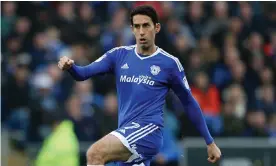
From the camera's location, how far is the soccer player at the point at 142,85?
8.82 m

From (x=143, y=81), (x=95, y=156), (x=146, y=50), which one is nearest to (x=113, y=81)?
(x=146, y=50)

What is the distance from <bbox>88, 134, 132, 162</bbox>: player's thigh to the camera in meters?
8.41

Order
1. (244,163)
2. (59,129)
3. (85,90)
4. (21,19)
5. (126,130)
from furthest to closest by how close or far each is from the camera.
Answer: (21,19)
(85,90)
(244,163)
(59,129)
(126,130)

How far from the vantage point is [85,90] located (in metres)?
16.2

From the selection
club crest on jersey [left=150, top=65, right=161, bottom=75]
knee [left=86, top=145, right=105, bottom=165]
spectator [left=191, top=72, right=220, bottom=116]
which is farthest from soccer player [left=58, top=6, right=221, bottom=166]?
spectator [left=191, top=72, right=220, bottom=116]

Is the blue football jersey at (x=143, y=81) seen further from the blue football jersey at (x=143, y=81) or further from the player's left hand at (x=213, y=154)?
the player's left hand at (x=213, y=154)

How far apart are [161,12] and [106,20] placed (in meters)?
1.09

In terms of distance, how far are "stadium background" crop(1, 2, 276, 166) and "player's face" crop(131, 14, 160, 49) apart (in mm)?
4982

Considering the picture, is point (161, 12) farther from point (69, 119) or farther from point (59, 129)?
point (59, 129)

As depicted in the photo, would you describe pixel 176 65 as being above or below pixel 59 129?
above

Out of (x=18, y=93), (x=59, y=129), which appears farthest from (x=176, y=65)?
(x=18, y=93)

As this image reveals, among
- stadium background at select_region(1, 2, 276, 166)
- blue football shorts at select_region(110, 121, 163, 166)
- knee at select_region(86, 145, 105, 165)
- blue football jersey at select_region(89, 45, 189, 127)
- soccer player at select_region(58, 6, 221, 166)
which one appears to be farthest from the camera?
stadium background at select_region(1, 2, 276, 166)

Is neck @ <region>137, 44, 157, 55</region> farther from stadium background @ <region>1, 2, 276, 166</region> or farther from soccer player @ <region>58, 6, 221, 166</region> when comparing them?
stadium background @ <region>1, 2, 276, 166</region>

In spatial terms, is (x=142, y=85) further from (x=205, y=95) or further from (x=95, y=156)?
(x=205, y=95)
